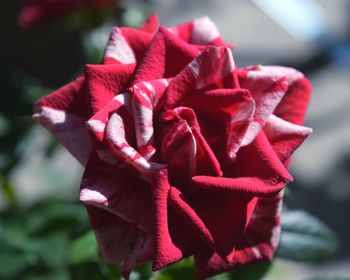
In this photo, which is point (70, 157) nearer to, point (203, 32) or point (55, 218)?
point (55, 218)

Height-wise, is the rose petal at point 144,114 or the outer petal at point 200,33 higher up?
the outer petal at point 200,33

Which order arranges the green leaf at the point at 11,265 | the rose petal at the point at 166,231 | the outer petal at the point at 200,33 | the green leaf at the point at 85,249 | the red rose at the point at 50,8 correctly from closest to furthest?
the rose petal at the point at 166,231, the outer petal at the point at 200,33, the green leaf at the point at 85,249, the green leaf at the point at 11,265, the red rose at the point at 50,8

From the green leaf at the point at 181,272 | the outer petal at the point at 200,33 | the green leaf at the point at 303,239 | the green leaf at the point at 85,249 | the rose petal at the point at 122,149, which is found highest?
the outer petal at the point at 200,33

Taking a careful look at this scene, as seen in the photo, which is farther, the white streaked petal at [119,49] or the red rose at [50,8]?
the red rose at [50,8]

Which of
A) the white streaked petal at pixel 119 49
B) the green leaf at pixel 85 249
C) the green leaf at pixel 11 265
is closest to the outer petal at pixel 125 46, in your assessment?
A: the white streaked petal at pixel 119 49

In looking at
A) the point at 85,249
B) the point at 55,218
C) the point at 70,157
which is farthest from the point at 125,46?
the point at 70,157

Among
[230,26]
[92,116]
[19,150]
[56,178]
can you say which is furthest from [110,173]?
[230,26]

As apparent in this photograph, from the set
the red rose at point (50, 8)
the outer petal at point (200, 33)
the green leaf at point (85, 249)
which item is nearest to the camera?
the outer petal at point (200, 33)

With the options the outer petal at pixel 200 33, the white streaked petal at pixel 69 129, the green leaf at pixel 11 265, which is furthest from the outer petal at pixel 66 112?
the green leaf at pixel 11 265

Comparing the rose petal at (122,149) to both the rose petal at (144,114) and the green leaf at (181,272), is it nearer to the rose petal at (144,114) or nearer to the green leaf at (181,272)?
the rose petal at (144,114)

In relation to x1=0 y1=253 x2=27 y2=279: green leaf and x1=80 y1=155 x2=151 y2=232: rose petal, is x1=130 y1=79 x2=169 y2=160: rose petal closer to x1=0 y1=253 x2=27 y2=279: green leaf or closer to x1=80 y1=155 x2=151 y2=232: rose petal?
x1=80 y1=155 x2=151 y2=232: rose petal
